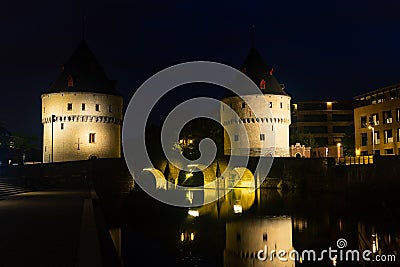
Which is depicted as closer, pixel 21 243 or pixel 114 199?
pixel 21 243

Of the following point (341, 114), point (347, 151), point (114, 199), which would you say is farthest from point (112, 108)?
point (341, 114)

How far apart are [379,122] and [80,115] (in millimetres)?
31080

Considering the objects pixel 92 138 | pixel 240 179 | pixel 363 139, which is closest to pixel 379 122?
pixel 363 139

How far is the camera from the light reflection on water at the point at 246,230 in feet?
63.4

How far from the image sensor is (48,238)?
1012 cm

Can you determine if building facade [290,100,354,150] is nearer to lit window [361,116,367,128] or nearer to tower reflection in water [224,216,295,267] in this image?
lit window [361,116,367,128]

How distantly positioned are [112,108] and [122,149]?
4.91m

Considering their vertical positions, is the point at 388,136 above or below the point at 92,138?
above

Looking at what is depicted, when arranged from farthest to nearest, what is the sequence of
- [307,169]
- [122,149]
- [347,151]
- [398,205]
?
1. [347,151]
2. [122,149]
3. [307,169]
4. [398,205]

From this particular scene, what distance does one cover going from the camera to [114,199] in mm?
37906

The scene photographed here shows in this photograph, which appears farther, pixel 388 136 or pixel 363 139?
pixel 363 139

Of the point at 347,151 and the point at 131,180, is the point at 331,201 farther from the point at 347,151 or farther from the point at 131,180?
the point at 347,151

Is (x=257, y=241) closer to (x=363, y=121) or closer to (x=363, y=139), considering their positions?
(x=363, y=139)

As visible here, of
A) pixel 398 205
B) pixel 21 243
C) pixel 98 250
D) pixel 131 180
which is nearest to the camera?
pixel 98 250
